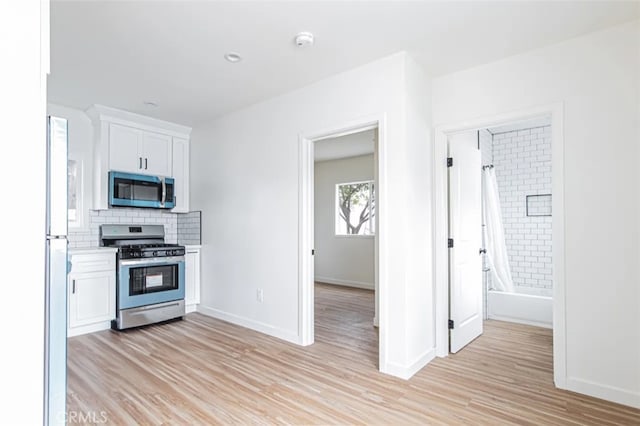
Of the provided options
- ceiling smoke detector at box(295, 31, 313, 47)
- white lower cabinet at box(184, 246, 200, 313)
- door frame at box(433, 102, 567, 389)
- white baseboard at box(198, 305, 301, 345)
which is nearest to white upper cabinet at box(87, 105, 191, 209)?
white lower cabinet at box(184, 246, 200, 313)

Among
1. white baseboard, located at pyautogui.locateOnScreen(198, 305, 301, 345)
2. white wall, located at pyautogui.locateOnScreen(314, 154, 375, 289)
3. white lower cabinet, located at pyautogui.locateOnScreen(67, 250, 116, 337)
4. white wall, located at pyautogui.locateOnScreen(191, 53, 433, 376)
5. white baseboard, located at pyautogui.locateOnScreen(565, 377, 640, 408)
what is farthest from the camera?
white wall, located at pyautogui.locateOnScreen(314, 154, 375, 289)

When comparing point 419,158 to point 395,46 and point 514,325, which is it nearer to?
point 395,46

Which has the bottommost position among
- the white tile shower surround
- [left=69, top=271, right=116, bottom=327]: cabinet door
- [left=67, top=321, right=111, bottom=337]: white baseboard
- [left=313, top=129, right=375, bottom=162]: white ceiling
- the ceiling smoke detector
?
[left=67, top=321, right=111, bottom=337]: white baseboard

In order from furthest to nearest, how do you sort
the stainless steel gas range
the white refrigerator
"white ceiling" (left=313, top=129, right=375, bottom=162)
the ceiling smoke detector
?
"white ceiling" (left=313, top=129, right=375, bottom=162)
the stainless steel gas range
the ceiling smoke detector
the white refrigerator

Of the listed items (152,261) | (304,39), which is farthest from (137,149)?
(304,39)

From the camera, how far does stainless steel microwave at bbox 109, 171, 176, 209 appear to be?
13.5 ft

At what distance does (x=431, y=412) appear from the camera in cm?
221

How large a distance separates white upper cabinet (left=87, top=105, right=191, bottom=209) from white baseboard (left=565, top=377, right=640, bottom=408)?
4543mm

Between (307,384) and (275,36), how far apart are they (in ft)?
8.32

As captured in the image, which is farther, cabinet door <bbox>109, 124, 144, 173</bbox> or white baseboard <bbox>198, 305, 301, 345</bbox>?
cabinet door <bbox>109, 124, 144, 173</bbox>

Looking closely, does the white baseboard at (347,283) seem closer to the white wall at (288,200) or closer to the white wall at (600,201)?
the white wall at (288,200)

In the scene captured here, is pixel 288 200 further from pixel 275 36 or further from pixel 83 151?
pixel 83 151

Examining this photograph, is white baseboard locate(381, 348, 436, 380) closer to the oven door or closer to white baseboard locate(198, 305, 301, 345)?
white baseboard locate(198, 305, 301, 345)

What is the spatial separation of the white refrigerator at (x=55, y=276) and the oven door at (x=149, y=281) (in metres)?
2.82
